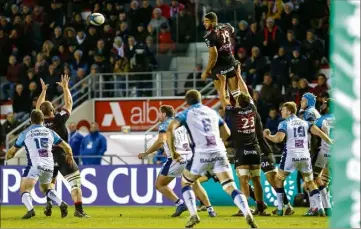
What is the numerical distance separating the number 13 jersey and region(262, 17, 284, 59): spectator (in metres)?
12.1

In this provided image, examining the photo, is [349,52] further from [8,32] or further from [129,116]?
[8,32]

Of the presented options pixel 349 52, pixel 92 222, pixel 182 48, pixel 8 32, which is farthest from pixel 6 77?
pixel 349 52

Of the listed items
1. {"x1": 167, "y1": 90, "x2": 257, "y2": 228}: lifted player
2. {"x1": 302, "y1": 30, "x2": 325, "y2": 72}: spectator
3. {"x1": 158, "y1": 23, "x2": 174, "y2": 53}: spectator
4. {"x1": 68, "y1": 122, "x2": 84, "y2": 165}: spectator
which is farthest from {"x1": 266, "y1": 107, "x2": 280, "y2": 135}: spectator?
{"x1": 167, "y1": 90, "x2": 257, "y2": 228}: lifted player

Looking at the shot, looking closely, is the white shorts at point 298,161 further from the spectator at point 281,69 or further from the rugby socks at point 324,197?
the spectator at point 281,69

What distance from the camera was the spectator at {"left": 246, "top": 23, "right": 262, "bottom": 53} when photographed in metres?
25.4

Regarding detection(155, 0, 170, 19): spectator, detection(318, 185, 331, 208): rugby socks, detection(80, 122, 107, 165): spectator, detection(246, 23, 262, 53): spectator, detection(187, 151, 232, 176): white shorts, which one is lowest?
detection(318, 185, 331, 208): rugby socks

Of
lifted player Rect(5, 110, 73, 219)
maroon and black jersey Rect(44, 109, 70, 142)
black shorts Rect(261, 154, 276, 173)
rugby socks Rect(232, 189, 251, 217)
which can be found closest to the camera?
rugby socks Rect(232, 189, 251, 217)

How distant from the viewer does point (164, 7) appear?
28453 millimetres

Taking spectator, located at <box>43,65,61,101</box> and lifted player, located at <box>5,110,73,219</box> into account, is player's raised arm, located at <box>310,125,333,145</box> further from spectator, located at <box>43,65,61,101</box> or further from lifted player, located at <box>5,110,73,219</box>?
spectator, located at <box>43,65,61,101</box>

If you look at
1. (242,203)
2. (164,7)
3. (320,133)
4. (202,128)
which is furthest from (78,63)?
(242,203)

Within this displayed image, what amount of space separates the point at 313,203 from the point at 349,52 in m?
9.99

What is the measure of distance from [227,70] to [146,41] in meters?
10.2

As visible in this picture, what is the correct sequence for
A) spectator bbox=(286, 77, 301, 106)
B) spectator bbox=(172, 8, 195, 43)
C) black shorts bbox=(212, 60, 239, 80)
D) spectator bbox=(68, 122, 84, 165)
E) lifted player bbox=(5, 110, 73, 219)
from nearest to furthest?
lifted player bbox=(5, 110, 73, 219)
black shorts bbox=(212, 60, 239, 80)
spectator bbox=(286, 77, 301, 106)
spectator bbox=(68, 122, 84, 165)
spectator bbox=(172, 8, 195, 43)

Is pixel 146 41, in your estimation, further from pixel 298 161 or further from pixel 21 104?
pixel 298 161
